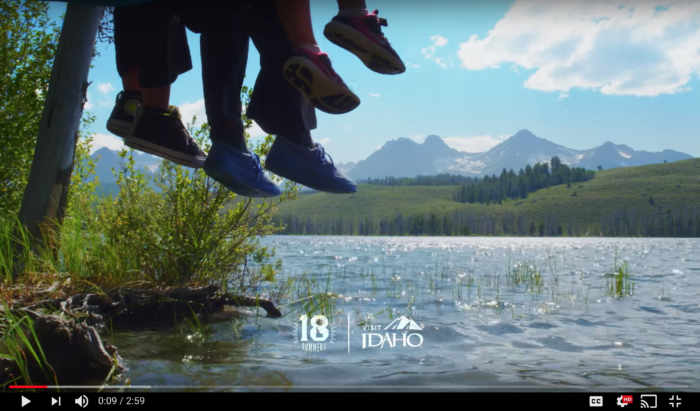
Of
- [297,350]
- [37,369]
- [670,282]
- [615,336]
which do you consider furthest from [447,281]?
[37,369]

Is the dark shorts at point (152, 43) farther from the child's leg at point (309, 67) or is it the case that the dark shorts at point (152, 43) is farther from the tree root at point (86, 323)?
the tree root at point (86, 323)

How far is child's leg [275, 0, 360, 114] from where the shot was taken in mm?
1162

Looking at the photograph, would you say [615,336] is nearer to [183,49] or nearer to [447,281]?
[183,49]

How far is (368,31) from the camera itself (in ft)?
3.93

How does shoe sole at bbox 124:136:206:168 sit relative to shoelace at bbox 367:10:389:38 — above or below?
below

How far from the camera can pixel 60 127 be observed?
199 inches

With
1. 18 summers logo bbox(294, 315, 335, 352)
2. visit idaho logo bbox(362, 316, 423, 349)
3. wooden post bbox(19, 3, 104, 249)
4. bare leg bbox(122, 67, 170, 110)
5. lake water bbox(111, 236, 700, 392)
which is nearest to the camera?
bare leg bbox(122, 67, 170, 110)

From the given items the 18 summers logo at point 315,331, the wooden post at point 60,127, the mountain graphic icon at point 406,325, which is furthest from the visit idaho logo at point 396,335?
the wooden post at point 60,127
